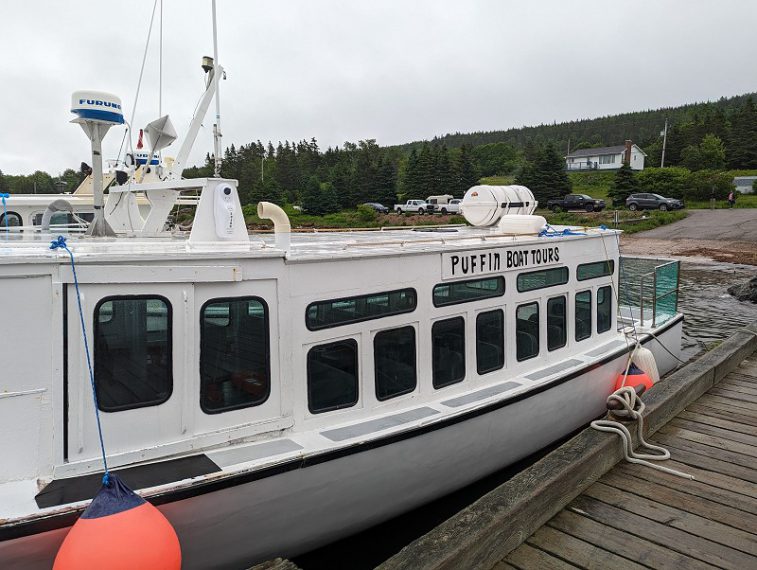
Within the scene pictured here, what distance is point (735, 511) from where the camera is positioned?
3949 mm

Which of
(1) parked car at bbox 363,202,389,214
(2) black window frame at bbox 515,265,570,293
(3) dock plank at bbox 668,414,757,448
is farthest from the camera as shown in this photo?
(1) parked car at bbox 363,202,389,214

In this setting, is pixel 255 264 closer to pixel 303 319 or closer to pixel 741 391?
pixel 303 319

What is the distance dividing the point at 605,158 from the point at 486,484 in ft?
282

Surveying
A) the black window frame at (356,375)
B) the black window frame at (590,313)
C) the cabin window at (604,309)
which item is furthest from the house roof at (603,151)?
the black window frame at (356,375)

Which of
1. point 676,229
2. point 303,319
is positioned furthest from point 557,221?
point 303,319

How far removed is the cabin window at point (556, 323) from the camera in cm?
738

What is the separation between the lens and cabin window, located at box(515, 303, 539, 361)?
22.6 feet

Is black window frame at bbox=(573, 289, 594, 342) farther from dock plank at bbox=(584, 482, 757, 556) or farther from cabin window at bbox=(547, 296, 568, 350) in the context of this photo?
dock plank at bbox=(584, 482, 757, 556)

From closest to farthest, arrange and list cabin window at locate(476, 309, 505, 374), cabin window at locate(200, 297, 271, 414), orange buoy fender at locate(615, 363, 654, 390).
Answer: cabin window at locate(200, 297, 271, 414), cabin window at locate(476, 309, 505, 374), orange buoy fender at locate(615, 363, 654, 390)

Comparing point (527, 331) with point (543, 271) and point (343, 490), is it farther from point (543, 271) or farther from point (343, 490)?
point (343, 490)

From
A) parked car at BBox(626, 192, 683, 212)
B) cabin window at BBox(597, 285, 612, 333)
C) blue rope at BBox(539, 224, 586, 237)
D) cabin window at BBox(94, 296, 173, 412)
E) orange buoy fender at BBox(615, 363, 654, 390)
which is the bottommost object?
orange buoy fender at BBox(615, 363, 654, 390)

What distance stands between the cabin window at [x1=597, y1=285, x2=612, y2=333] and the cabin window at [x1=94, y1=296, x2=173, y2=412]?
632cm

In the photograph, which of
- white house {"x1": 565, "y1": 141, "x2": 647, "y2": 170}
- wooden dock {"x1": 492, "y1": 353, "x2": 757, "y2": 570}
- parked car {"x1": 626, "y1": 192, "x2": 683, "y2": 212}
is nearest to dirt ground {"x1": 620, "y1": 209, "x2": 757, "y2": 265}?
parked car {"x1": 626, "y1": 192, "x2": 683, "y2": 212}

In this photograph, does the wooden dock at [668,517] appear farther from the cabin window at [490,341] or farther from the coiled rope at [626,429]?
the cabin window at [490,341]
